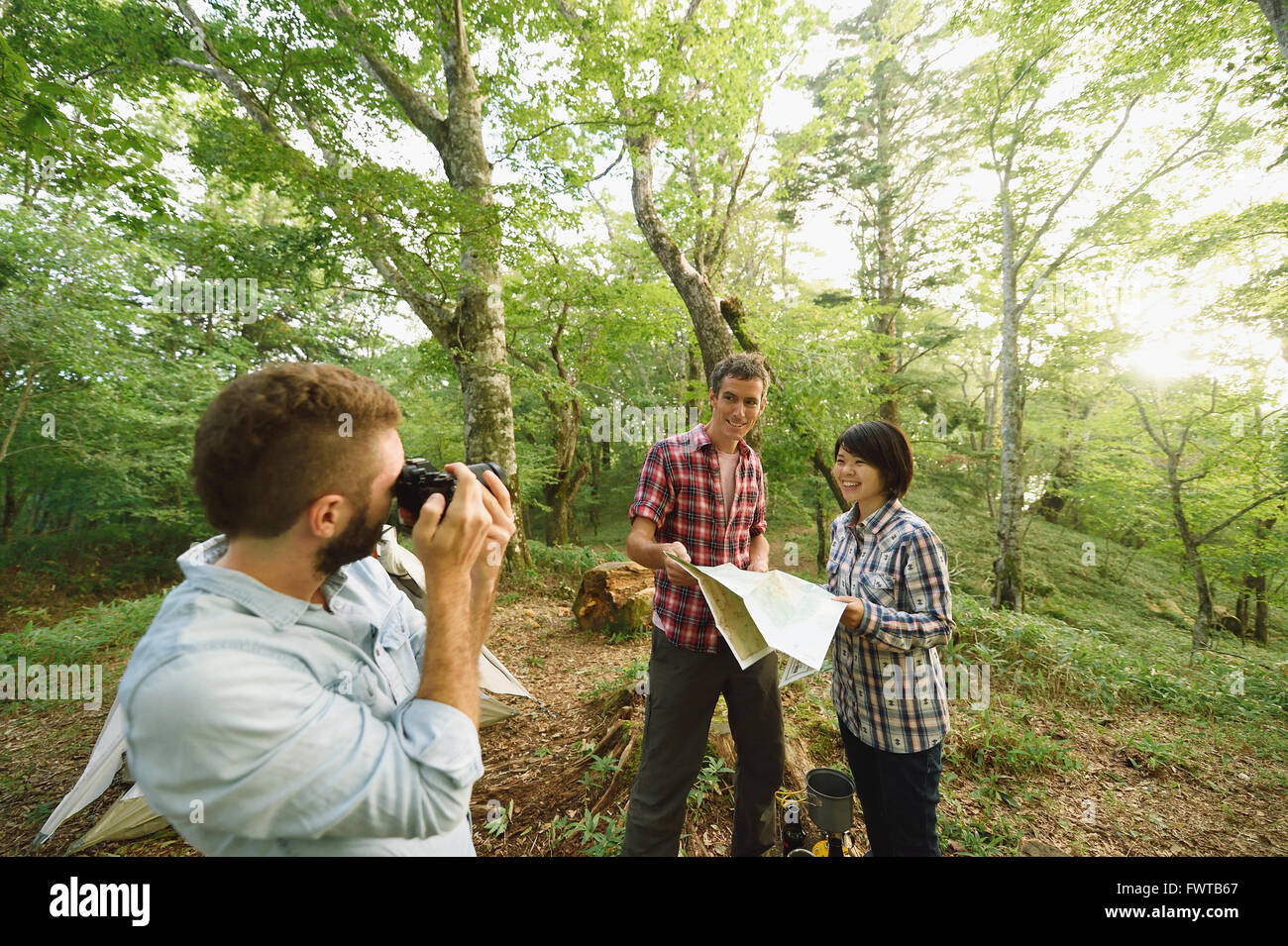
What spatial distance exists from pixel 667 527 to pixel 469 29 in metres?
8.55

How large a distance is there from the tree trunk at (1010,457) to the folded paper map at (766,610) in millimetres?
8972

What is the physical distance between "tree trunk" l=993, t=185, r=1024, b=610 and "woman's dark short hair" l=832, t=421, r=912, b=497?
8380 millimetres

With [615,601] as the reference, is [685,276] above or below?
above

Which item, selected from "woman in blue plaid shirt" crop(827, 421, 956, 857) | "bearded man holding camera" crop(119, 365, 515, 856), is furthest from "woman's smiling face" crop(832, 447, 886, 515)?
"bearded man holding camera" crop(119, 365, 515, 856)

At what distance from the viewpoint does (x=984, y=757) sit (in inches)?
146

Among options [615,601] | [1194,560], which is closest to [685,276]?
[615,601]

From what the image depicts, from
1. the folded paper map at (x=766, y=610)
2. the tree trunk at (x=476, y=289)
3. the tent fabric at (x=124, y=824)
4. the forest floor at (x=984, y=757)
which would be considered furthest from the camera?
the tree trunk at (x=476, y=289)

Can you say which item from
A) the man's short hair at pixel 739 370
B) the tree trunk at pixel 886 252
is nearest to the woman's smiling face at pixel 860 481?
the man's short hair at pixel 739 370

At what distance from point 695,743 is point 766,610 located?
0.95 m

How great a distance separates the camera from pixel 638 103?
6473 millimetres

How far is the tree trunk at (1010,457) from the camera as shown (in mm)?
8734

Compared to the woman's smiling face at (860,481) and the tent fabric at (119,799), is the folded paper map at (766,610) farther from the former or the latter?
the tent fabric at (119,799)

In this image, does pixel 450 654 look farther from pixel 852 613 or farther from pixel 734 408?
pixel 734 408

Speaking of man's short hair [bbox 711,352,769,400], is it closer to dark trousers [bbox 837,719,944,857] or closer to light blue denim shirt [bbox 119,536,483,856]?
dark trousers [bbox 837,719,944,857]
